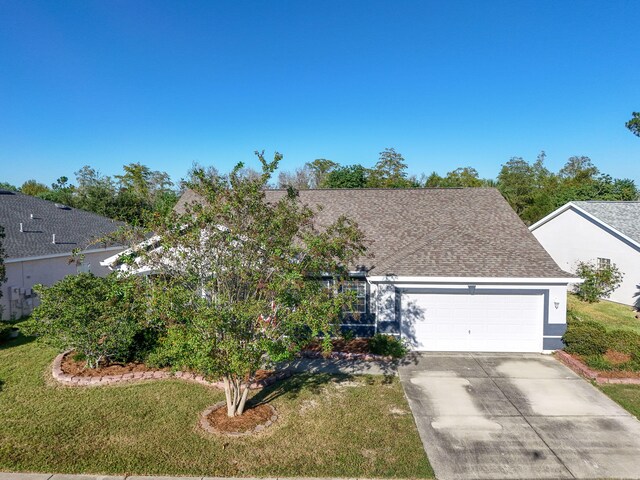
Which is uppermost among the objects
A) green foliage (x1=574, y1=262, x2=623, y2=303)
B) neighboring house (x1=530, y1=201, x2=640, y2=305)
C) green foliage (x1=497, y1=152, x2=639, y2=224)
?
green foliage (x1=497, y1=152, x2=639, y2=224)

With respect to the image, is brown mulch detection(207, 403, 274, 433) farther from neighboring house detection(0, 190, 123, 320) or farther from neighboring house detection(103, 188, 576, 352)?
neighboring house detection(0, 190, 123, 320)

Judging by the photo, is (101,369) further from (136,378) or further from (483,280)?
(483,280)

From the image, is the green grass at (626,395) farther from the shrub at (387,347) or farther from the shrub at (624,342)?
the shrub at (387,347)

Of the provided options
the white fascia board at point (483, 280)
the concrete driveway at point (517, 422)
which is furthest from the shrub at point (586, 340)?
the white fascia board at point (483, 280)

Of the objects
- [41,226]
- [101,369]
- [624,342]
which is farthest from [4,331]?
[624,342]

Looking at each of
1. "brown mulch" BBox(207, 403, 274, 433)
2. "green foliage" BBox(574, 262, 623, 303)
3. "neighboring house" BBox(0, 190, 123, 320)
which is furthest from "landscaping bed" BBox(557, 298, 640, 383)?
"neighboring house" BBox(0, 190, 123, 320)
